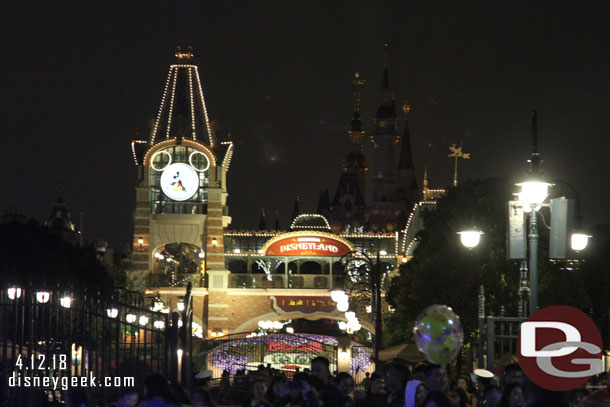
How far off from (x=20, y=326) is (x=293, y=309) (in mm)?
58173

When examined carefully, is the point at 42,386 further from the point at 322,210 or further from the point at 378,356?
the point at 322,210

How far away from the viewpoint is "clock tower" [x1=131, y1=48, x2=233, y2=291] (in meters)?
71.8

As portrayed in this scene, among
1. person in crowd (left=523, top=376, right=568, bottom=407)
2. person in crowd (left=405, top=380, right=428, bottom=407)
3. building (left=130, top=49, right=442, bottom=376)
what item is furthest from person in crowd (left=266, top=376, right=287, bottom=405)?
building (left=130, top=49, right=442, bottom=376)

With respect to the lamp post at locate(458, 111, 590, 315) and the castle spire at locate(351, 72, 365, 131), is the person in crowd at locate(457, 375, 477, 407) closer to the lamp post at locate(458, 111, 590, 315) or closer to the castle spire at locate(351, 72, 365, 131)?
the lamp post at locate(458, 111, 590, 315)

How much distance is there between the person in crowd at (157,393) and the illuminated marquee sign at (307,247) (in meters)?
61.1

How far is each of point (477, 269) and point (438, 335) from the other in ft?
83.7

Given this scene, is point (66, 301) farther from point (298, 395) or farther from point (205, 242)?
point (205, 242)

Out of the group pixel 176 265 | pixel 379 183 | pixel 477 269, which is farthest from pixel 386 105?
pixel 477 269

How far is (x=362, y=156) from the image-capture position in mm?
161375

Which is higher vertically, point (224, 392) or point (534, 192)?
point (534, 192)

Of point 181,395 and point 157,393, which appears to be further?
point 181,395

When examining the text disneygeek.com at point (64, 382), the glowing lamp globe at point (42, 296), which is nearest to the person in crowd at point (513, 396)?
the text disneygeek.com at point (64, 382)

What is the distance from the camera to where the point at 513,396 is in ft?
40.1

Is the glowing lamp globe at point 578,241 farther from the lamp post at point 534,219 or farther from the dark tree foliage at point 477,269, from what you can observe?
the dark tree foliage at point 477,269
